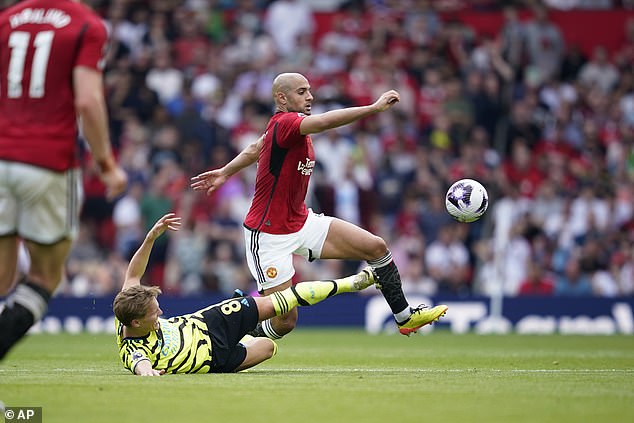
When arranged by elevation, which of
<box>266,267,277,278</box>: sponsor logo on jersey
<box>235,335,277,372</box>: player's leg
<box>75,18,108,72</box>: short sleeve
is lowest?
<box>235,335,277,372</box>: player's leg

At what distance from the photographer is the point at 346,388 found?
339 inches

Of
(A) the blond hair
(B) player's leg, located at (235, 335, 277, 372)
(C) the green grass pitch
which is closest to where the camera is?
(C) the green grass pitch

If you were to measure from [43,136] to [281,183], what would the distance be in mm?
3964

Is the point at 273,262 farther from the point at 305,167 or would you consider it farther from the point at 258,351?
the point at 258,351

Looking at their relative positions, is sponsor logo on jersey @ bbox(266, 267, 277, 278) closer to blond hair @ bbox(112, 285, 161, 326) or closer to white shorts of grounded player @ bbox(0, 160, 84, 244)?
blond hair @ bbox(112, 285, 161, 326)

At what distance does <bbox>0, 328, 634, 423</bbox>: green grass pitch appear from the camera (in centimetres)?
703

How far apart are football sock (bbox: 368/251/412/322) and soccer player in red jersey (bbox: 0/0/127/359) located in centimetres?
408

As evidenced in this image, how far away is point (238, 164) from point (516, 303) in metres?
9.92

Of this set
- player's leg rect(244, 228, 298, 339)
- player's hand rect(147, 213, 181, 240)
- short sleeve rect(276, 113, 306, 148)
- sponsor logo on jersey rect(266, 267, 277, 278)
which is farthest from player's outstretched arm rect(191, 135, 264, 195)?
player's hand rect(147, 213, 181, 240)

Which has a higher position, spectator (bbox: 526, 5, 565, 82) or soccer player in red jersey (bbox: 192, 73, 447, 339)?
spectator (bbox: 526, 5, 565, 82)

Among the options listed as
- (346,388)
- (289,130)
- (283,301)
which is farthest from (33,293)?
(289,130)

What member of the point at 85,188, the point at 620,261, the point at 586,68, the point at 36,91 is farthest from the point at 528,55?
the point at 36,91

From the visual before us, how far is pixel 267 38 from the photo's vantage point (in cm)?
2333

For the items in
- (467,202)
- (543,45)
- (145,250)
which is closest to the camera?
(145,250)
